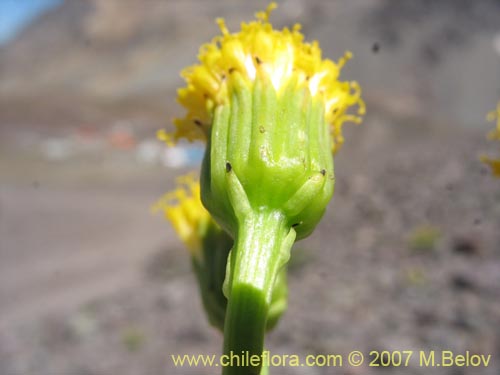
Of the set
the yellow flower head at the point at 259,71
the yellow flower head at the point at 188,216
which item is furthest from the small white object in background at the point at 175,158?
the yellow flower head at the point at 259,71

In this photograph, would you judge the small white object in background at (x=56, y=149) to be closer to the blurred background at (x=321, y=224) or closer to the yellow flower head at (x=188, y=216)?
the blurred background at (x=321, y=224)

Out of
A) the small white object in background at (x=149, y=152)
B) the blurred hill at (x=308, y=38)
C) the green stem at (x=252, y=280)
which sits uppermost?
the blurred hill at (x=308, y=38)

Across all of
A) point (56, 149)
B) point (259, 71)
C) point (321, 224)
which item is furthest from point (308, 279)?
point (56, 149)

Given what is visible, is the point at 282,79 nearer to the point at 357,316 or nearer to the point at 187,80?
the point at 187,80

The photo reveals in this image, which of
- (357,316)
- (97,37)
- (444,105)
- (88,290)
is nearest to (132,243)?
(88,290)

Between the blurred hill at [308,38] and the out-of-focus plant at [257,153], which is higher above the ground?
the blurred hill at [308,38]

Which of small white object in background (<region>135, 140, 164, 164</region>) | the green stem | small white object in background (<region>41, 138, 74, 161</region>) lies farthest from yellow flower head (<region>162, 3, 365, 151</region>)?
small white object in background (<region>41, 138, 74, 161</region>)
